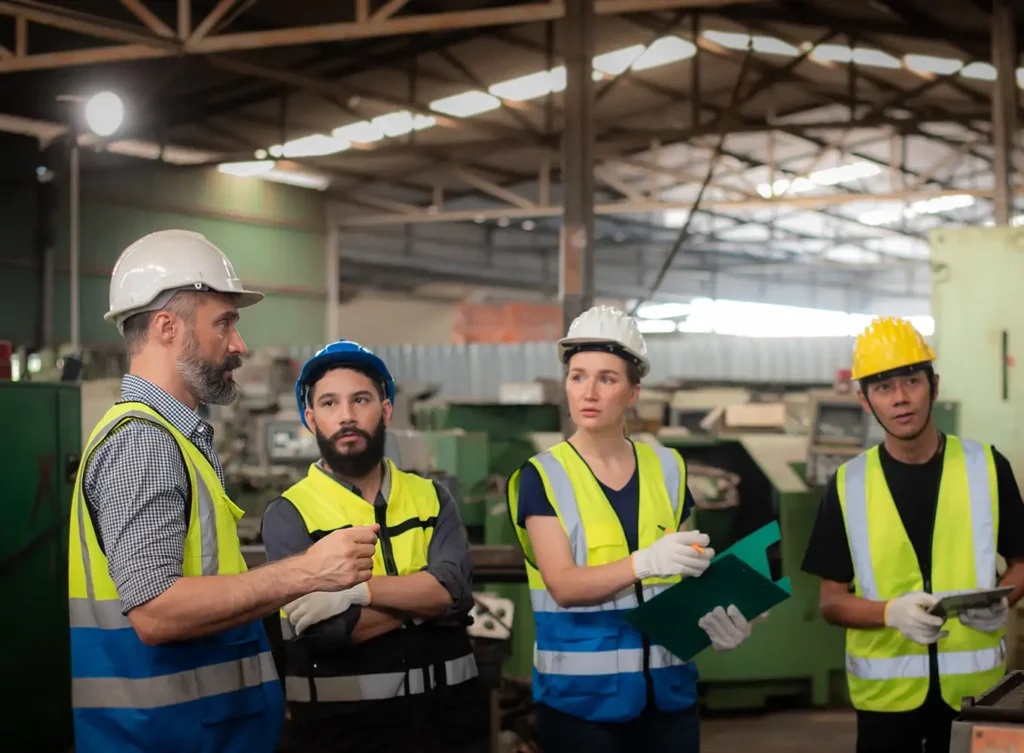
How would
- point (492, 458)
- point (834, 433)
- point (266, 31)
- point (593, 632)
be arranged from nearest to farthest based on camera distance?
point (593, 632) → point (834, 433) → point (492, 458) → point (266, 31)

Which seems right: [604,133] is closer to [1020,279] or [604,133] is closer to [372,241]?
[372,241]

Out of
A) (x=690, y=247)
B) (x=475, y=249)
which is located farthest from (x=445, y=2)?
(x=690, y=247)

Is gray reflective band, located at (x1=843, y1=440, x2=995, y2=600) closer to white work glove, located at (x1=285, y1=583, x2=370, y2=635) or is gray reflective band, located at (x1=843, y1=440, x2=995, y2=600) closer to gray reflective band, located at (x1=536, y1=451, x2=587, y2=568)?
gray reflective band, located at (x1=536, y1=451, x2=587, y2=568)

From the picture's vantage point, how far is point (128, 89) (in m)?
11.4

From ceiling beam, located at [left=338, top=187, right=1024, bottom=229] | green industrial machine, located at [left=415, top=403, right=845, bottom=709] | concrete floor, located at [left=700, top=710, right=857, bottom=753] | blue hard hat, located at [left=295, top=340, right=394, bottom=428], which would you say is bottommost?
concrete floor, located at [left=700, top=710, right=857, bottom=753]

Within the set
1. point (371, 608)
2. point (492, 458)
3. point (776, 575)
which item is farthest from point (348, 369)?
point (492, 458)

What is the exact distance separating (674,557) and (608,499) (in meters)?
0.33

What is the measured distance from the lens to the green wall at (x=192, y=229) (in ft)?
40.3

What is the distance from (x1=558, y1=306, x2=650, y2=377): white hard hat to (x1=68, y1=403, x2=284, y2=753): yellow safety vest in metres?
1.03

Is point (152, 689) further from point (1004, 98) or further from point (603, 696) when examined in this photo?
point (1004, 98)

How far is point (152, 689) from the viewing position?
6.29ft

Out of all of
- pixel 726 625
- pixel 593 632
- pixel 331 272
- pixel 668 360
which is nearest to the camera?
pixel 726 625

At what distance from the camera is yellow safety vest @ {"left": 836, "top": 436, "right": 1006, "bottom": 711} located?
2.64 metres

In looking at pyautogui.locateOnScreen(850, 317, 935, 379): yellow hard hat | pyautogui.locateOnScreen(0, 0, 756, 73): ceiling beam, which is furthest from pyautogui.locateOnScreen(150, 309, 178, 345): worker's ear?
pyautogui.locateOnScreen(0, 0, 756, 73): ceiling beam
